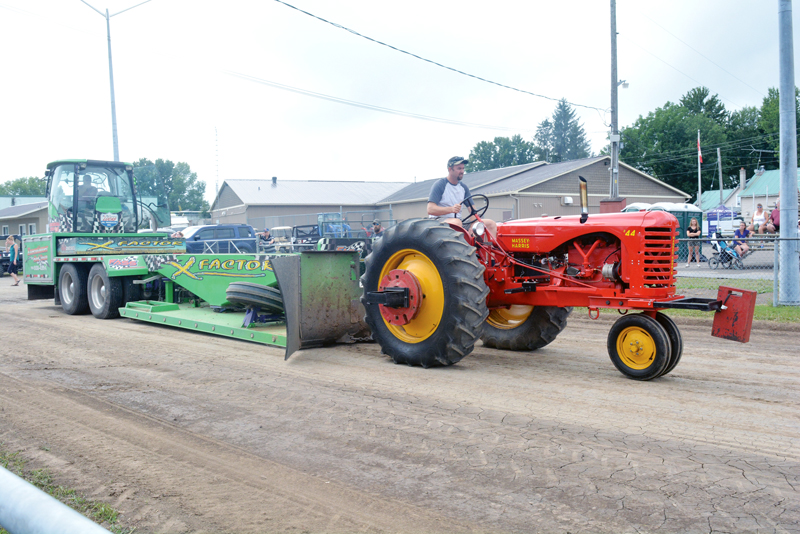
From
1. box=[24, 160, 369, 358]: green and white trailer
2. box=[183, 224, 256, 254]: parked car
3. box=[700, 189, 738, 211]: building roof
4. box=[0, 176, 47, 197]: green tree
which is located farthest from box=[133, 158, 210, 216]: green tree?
box=[24, 160, 369, 358]: green and white trailer

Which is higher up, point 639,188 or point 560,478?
point 639,188

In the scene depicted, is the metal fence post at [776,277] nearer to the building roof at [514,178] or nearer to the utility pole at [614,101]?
the utility pole at [614,101]

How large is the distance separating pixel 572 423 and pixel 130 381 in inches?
156

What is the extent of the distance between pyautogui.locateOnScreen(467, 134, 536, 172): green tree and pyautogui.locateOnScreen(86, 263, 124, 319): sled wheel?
72.9 meters

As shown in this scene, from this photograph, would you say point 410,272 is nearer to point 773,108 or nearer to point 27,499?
point 27,499

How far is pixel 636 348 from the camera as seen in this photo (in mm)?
5648

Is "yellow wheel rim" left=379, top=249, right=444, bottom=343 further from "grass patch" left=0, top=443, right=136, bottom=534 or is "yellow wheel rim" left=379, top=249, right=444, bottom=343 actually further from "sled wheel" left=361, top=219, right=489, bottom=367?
"grass patch" left=0, top=443, right=136, bottom=534

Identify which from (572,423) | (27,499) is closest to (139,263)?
(572,423)

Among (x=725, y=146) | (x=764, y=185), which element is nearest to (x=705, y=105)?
(x=725, y=146)

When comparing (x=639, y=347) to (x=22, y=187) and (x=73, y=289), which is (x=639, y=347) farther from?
(x=22, y=187)

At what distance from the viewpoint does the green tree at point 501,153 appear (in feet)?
268

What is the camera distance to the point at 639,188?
38.8 meters

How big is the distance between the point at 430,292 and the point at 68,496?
12.5 ft

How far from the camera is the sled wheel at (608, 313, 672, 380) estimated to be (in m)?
5.46
